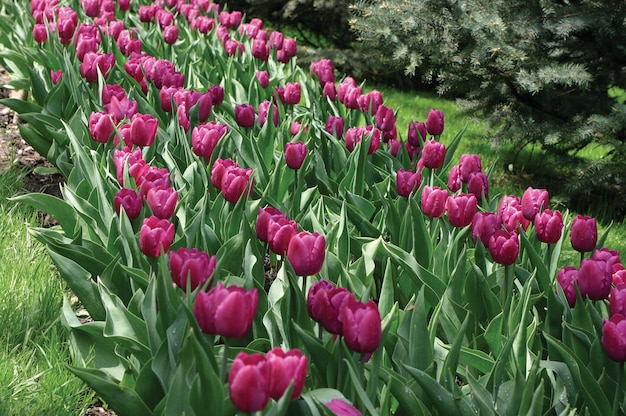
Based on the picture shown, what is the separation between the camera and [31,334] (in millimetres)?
2281

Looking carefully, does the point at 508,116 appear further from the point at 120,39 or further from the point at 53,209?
the point at 53,209

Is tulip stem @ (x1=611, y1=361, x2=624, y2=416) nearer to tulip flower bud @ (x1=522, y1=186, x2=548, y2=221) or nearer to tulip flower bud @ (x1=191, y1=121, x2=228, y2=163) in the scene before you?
tulip flower bud @ (x1=522, y1=186, x2=548, y2=221)

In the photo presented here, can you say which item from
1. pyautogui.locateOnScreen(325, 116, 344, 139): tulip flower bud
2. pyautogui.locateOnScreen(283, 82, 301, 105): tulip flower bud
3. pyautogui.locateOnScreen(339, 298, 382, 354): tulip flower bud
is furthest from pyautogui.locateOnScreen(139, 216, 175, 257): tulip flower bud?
pyautogui.locateOnScreen(283, 82, 301, 105): tulip flower bud

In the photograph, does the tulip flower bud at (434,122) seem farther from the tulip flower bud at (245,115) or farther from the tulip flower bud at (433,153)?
the tulip flower bud at (245,115)

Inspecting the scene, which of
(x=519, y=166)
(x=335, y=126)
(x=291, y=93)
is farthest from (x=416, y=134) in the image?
(x=519, y=166)

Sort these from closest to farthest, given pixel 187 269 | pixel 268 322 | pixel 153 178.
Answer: pixel 187 269, pixel 268 322, pixel 153 178

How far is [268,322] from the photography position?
72.6 inches

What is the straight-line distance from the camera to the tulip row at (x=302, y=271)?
1503 millimetres

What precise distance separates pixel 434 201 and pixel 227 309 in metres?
1.08

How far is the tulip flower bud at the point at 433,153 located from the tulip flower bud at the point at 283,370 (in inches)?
59.0

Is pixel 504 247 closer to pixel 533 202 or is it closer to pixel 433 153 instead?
pixel 533 202

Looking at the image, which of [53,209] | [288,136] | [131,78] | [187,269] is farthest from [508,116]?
[187,269]

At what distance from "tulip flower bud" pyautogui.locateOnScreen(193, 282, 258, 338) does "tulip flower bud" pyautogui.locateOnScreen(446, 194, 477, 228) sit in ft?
3.21

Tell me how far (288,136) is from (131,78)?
752 millimetres
